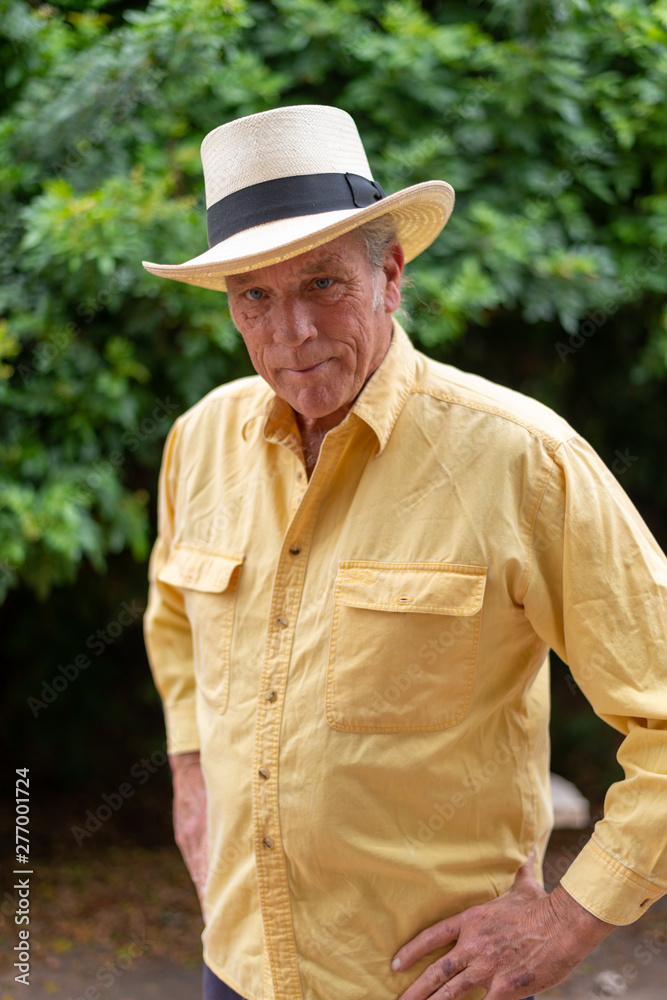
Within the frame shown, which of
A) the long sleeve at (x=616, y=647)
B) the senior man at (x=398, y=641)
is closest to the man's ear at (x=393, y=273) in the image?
the senior man at (x=398, y=641)

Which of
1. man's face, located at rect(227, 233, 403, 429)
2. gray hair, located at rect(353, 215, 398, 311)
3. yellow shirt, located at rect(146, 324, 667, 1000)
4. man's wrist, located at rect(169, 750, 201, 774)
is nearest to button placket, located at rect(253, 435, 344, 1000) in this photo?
yellow shirt, located at rect(146, 324, 667, 1000)

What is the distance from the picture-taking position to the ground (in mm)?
3318

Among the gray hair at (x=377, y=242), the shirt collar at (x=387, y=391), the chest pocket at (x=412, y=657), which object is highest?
the gray hair at (x=377, y=242)

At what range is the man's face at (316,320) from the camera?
4.75 feet

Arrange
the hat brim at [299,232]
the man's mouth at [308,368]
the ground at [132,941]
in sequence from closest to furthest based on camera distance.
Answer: the hat brim at [299,232]
the man's mouth at [308,368]
the ground at [132,941]

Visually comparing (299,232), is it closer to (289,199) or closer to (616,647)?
(289,199)

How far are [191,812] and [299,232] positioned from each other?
1328mm

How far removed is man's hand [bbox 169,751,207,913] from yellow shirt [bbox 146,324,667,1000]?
1.01 feet

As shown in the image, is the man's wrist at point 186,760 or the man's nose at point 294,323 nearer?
the man's nose at point 294,323

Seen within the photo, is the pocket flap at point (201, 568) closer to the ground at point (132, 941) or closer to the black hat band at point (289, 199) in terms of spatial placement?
the black hat band at point (289, 199)

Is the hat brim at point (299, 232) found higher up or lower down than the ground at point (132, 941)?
higher up

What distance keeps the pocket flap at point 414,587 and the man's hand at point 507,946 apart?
51 centimetres

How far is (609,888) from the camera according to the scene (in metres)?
1.39

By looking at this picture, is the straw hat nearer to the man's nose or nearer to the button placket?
the man's nose
